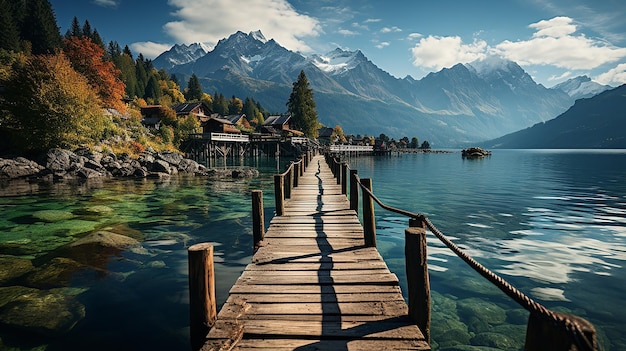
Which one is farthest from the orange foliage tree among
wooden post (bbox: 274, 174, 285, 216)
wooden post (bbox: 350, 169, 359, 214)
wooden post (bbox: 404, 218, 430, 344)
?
wooden post (bbox: 404, 218, 430, 344)

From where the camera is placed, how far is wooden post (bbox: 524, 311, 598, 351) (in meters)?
1.54

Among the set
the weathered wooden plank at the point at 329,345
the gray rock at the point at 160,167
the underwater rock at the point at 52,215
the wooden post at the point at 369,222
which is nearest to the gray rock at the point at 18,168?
the gray rock at the point at 160,167

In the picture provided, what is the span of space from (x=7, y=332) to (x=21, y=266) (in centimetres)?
376

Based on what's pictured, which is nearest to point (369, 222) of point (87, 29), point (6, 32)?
point (6, 32)

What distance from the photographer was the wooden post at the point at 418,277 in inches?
154

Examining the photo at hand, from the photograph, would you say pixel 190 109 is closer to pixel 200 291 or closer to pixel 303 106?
pixel 303 106

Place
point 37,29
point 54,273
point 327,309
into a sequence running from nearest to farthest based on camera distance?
point 327,309 < point 54,273 < point 37,29

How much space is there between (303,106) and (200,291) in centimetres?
7313

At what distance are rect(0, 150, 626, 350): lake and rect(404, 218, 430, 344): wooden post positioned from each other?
2368 mm

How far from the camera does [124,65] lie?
280 ft

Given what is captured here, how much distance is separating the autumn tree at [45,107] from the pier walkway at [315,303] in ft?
106

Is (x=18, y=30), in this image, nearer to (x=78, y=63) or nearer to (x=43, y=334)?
(x=78, y=63)

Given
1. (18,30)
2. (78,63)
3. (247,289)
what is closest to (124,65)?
(18,30)

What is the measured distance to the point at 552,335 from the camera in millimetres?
1761
